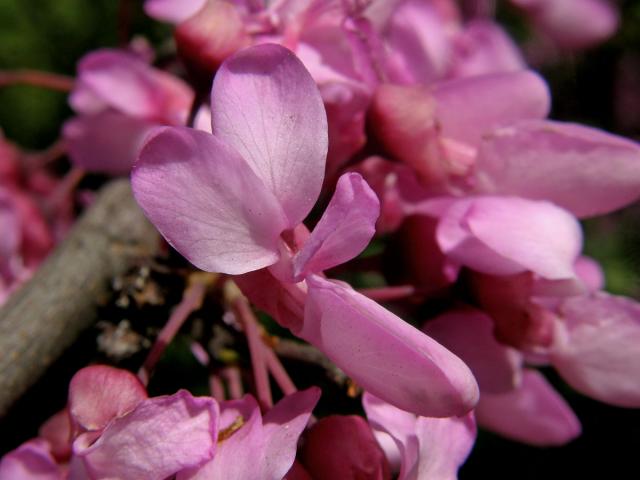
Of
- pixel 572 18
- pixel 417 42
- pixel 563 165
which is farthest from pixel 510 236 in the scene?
pixel 572 18

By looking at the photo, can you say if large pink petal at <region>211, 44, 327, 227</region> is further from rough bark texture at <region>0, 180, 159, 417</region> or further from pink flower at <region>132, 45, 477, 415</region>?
rough bark texture at <region>0, 180, 159, 417</region>

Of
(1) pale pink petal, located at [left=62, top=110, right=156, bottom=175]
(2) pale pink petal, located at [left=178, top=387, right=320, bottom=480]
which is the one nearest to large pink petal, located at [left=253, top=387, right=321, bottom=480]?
(2) pale pink petal, located at [left=178, top=387, right=320, bottom=480]

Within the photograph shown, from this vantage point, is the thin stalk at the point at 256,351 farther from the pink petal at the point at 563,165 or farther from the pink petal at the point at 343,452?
the pink petal at the point at 563,165

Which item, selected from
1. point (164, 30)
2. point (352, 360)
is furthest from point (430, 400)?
point (164, 30)

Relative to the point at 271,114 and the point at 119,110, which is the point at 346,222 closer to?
the point at 271,114

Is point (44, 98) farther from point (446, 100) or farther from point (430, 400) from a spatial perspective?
point (430, 400)

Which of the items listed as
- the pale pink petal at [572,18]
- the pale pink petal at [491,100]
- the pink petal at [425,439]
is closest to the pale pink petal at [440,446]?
the pink petal at [425,439]
